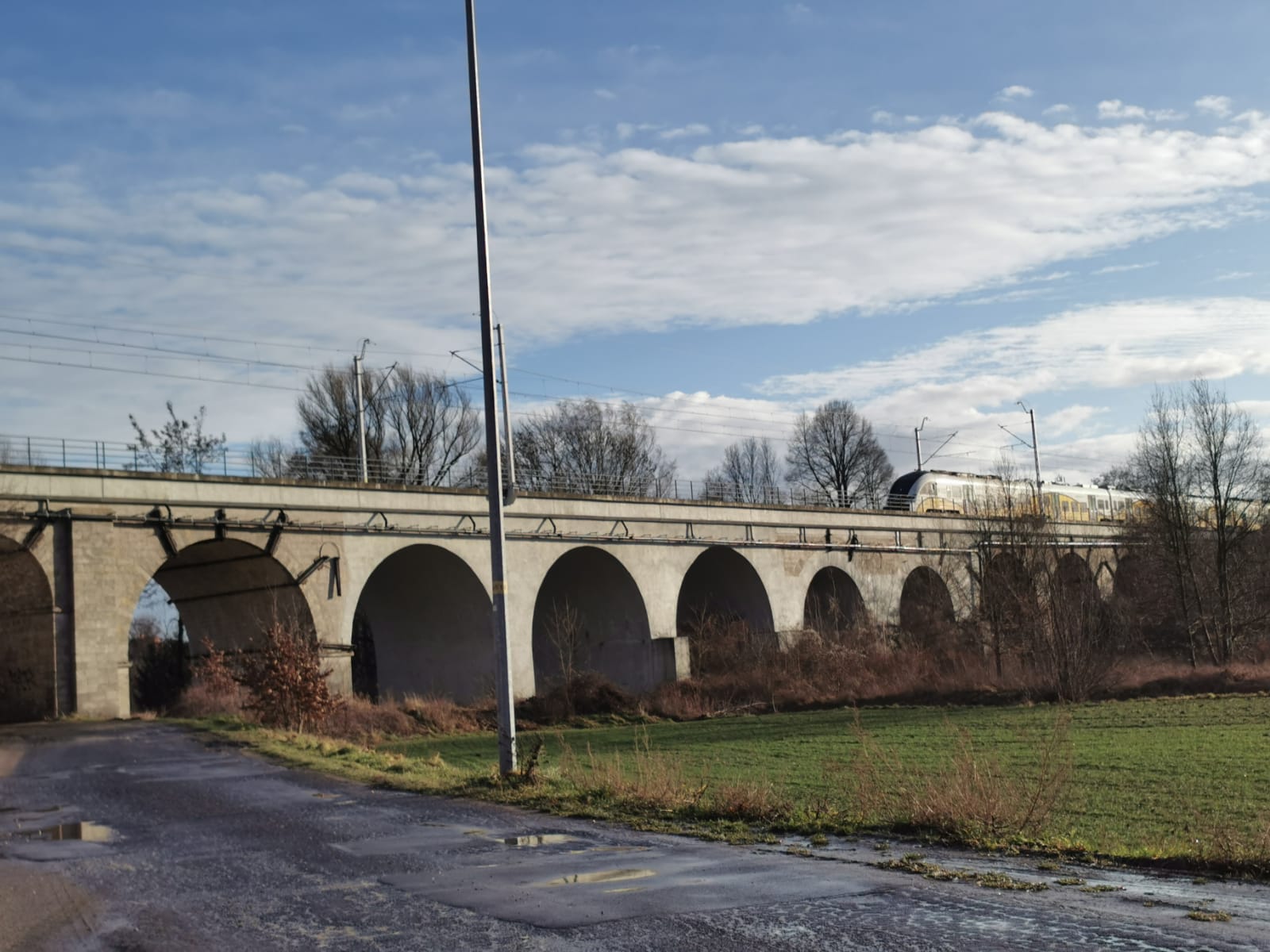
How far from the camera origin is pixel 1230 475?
4638 cm

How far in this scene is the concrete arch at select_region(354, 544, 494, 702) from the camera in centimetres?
3534

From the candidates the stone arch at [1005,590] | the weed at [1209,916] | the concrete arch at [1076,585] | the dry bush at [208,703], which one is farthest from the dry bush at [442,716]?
the weed at [1209,916]

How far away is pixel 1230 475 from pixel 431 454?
116ft

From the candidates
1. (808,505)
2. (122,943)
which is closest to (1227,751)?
(122,943)

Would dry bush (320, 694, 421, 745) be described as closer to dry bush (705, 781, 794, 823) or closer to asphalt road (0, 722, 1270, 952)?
asphalt road (0, 722, 1270, 952)

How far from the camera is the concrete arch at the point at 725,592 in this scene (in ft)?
145

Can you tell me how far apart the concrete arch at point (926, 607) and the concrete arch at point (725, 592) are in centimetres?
529

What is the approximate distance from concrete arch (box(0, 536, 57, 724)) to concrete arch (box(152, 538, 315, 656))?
3816mm

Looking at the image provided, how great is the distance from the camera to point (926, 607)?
47.9m

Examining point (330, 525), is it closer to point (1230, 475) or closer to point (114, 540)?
point (114, 540)

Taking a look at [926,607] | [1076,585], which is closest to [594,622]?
[926,607]

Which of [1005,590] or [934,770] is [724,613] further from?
[934,770]

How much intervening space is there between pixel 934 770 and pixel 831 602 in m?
30.2

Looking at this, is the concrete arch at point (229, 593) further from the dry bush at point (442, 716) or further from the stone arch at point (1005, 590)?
the stone arch at point (1005, 590)
